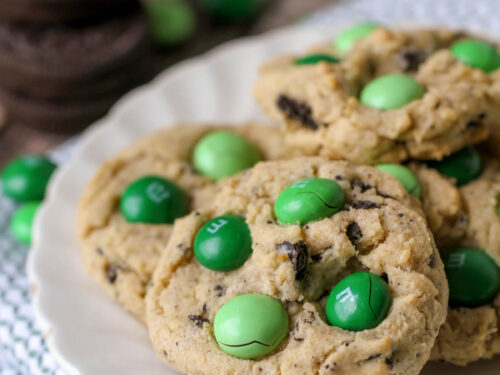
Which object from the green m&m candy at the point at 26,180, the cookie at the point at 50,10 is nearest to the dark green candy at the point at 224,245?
the green m&m candy at the point at 26,180

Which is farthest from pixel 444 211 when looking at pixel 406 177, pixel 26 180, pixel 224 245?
pixel 26 180

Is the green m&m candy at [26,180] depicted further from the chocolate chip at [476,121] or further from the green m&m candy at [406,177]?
the chocolate chip at [476,121]

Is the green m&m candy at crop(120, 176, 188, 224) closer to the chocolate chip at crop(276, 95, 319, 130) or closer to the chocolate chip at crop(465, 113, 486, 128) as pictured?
the chocolate chip at crop(276, 95, 319, 130)

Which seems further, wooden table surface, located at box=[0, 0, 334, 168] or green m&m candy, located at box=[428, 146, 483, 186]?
wooden table surface, located at box=[0, 0, 334, 168]

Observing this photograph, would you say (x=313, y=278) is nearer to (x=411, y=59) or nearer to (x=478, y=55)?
(x=411, y=59)

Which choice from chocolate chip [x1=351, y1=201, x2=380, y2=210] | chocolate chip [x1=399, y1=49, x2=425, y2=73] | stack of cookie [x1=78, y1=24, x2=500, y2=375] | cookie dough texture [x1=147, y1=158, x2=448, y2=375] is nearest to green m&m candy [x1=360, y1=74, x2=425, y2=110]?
stack of cookie [x1=78, y1=24, x2=500, y2=375]

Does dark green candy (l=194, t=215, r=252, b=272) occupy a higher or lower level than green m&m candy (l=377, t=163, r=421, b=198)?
higher

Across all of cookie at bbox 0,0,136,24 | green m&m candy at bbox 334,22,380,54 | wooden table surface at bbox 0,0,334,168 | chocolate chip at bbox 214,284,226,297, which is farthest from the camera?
wooden table surface at bbox 0,0,334,168
